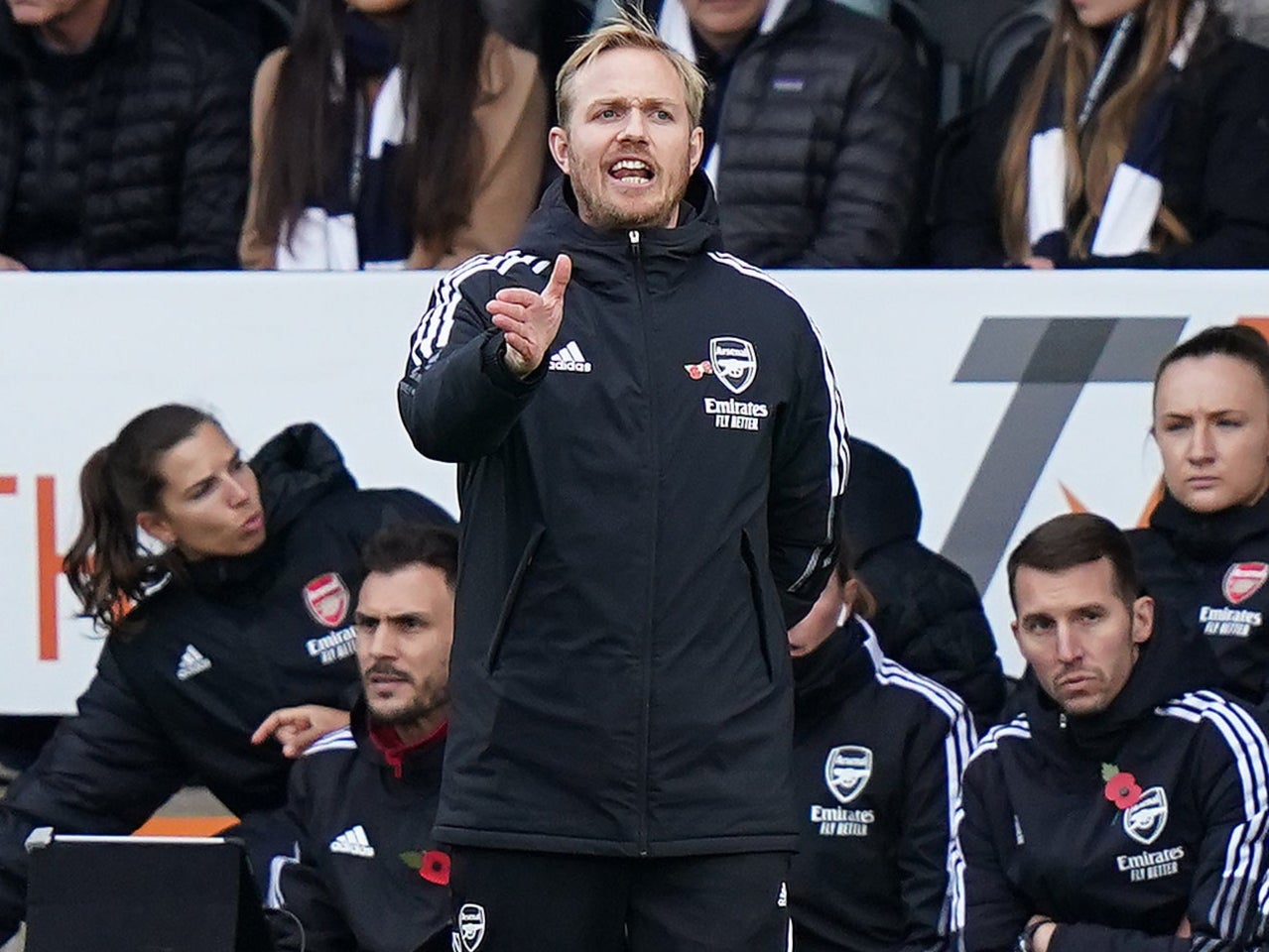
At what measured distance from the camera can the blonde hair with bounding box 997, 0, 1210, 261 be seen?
6102 millimetres

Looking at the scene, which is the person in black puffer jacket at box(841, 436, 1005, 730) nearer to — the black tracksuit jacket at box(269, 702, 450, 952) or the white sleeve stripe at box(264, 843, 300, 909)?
the black tracksuit jacket at box(269, 702, 450, 952)

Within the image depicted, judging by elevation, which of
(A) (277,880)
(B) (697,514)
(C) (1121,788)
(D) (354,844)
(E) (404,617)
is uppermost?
(B) (697,514)

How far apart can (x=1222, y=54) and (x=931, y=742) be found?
199 cm

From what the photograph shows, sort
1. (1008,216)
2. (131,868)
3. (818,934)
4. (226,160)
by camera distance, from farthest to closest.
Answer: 1. (226,160)
2. (1008,216)
3. (818,934)
4. (131,868)

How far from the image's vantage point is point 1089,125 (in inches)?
243

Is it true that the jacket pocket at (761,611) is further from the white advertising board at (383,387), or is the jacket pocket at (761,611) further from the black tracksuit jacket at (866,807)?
the white advertising board at (383,387)

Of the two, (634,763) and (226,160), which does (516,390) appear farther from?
(226,160)

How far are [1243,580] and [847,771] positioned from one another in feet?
2.98

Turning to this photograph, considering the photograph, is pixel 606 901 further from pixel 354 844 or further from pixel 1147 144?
pixel 1147 144

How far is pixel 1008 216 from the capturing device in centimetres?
632

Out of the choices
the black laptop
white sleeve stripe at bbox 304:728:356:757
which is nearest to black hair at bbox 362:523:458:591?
white sleeve stripe at bbox 304:728:356:757

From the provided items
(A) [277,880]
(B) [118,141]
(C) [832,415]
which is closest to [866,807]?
(A) [277,880]

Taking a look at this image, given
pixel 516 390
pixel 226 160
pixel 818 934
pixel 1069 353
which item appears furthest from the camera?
pixel 226 160

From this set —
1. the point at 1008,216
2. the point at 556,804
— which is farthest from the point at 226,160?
the point at 556,804
